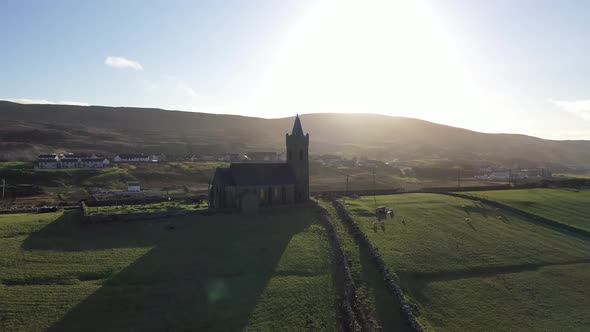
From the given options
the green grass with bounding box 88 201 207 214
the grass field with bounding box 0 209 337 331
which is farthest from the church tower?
the green grass with bounding box 88 201 207 214

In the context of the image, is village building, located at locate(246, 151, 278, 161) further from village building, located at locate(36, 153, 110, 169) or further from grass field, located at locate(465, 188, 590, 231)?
grass field, located at locate(465, 188, 590, 231)

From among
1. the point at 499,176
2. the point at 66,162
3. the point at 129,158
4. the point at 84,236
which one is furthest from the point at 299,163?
the point at 129,158

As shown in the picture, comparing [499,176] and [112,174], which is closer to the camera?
[112,174]

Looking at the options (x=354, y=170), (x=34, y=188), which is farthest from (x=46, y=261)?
(x=354, y=170)

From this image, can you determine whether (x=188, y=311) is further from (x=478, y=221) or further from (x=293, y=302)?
(x=478, y=221)

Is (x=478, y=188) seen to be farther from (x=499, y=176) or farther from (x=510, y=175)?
(x=510, y=175)

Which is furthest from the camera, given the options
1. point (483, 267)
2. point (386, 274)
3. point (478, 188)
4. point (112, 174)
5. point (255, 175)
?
point (112, 174)

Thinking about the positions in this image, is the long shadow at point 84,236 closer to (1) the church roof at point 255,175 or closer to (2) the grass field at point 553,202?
(1) the church roof at point 255,175
